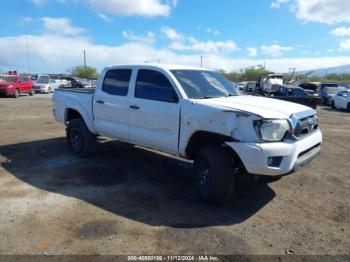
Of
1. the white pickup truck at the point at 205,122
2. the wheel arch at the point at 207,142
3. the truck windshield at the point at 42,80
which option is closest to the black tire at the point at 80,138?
the white pickup truck at the point at 205,122

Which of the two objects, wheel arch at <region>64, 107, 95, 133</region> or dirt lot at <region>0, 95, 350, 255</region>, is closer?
dirt lot at <region>0, 95, 350, 255</region>

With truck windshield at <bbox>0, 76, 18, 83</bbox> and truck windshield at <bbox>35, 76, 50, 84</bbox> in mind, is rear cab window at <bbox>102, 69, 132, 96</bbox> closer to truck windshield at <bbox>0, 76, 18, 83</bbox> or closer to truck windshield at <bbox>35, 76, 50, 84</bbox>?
truck windshield at <bbox>0, 76, 18, 83</bbox>

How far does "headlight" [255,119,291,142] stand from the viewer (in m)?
4.08

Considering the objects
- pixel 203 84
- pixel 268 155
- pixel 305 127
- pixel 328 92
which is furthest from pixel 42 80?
pixel 268 155

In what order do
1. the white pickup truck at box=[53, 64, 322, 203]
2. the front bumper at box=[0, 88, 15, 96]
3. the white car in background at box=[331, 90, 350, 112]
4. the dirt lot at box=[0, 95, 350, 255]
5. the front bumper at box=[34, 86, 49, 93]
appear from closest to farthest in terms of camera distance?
1. the dirt lot at box=[0, 95, 350, 255]
2. the white pickup truck at box=[53, 64, 322, 203]
3. the white car in background at box=[331, 90, 350, 112]
4. the front bumper at box=[0, 88, 15, 96]
5. the front bumper at box=[34, 86, 49, 93]

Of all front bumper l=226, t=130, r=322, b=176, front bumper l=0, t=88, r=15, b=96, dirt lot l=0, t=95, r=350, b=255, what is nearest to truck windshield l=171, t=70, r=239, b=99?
front bumper l=226, t=130, r=322, b=176

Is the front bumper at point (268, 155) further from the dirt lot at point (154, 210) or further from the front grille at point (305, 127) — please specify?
the dirt lot at point (154, 210)

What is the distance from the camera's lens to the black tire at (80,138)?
22.2ft

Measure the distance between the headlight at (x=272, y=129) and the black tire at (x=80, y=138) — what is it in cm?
382

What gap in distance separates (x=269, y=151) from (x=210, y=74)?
2.24 m

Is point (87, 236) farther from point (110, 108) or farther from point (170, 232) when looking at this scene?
point (110, 108)

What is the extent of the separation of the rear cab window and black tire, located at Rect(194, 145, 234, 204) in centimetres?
200

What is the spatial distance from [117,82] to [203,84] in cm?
166

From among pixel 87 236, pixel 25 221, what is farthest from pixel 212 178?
pixel 25 221
